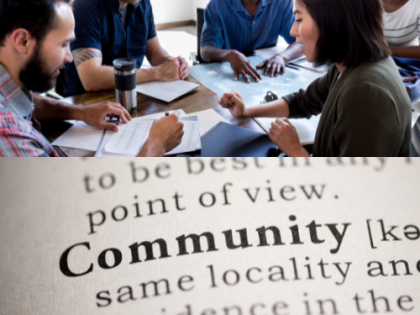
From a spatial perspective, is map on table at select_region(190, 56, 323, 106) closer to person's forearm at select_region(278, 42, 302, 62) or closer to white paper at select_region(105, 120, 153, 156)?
person's forearm at select_region(278, 42, 302, 62)

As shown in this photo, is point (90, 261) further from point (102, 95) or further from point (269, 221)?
point (102, 95)

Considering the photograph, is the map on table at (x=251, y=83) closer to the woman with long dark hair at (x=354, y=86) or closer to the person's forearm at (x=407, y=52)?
the woman with long dark hair at (x=354, y=86)

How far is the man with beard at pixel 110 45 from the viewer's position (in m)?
1.29

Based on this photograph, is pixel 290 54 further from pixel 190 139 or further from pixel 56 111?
pixel 56 111

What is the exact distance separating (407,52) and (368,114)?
1207 millimetres

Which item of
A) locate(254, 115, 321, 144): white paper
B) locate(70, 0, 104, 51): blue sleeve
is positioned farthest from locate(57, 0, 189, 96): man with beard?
locate(254, 115, 321, 144): white paper

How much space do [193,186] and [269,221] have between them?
0.06m

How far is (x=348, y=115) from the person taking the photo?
743 millimetres

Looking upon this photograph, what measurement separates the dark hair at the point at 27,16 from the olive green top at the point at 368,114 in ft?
2.43

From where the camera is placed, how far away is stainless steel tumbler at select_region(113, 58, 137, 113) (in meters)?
1.00

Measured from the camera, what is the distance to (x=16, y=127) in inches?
26.2

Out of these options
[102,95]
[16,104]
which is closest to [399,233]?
[16,104]

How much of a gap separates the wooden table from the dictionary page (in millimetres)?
793

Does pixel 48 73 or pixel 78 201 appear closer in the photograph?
pixel 78 201
